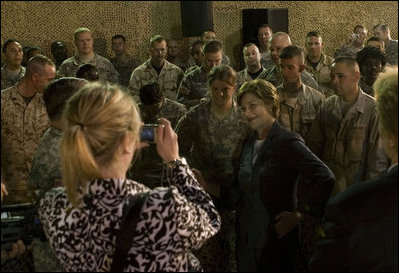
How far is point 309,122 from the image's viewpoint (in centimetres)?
437

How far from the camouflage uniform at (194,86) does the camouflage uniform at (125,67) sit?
1.61 meters

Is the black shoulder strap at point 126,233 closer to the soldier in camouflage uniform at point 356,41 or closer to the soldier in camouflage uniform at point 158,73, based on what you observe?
the soldier in camouflage uniform at point 158,73

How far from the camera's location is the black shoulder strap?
1839 mm

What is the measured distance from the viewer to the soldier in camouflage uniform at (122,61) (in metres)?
7.40

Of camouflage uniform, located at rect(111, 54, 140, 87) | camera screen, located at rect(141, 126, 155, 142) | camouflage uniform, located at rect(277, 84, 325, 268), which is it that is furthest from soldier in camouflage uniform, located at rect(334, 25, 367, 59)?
camera screen, located at rect(141, 126, 155, 142)

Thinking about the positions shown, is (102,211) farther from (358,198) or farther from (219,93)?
(219,93)

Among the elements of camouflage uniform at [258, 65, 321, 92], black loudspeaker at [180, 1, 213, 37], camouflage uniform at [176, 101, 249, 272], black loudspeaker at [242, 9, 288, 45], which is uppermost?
black loudspeaker at [180, 1, 213, 37]

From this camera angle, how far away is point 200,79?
5.91 meters

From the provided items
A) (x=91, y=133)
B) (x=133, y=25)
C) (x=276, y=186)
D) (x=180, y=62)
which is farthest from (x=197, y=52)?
(x=91, y=133)

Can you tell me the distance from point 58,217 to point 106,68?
4.93 meters

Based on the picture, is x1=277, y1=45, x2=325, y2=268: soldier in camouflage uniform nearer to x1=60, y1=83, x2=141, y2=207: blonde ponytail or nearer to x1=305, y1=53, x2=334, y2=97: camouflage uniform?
x1=305, y1=53, x2=334, y2=97: camouflage uniform

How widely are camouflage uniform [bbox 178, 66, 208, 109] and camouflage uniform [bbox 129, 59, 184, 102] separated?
1.61 ft

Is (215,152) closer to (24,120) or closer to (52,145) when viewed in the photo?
(24,120)

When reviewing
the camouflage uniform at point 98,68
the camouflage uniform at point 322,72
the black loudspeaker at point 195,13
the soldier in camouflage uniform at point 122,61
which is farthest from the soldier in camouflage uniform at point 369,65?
the soldier in camouflage uniform at point 122,61
